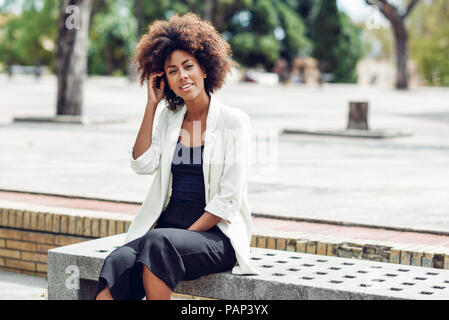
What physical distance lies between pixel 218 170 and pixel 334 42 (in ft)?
151

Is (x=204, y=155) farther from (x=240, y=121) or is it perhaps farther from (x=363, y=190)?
(x=363, y=190)

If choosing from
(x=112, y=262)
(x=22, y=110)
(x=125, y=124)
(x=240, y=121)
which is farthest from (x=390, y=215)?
(x=22, y=110)

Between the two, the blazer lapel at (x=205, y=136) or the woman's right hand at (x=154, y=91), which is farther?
the woman's right hand at (x=154, y=91)

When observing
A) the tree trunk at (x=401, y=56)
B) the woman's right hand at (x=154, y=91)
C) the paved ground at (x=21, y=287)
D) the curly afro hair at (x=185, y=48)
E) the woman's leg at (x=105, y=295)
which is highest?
the tree trunk at (x=401, y=56)

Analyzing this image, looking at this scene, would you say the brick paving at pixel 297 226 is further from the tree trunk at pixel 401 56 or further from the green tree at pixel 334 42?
the green tree at pixel 334 42

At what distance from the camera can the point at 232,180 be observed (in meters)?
4.19

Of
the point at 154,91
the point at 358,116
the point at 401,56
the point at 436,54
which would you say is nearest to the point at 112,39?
the point at 436,54

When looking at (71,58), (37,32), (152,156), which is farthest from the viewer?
(37,32)

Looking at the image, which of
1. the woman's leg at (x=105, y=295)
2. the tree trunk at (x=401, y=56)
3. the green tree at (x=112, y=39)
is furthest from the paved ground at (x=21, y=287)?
the green tree at (x=112, y=39)

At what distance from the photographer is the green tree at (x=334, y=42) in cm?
4888

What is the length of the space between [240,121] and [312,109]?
760 inches

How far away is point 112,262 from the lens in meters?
3.94

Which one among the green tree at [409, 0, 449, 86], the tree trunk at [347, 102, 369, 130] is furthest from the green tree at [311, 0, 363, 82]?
the tree trunk at [347, 102, 369, 130]

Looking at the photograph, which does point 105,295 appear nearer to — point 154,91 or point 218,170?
point 218,170
